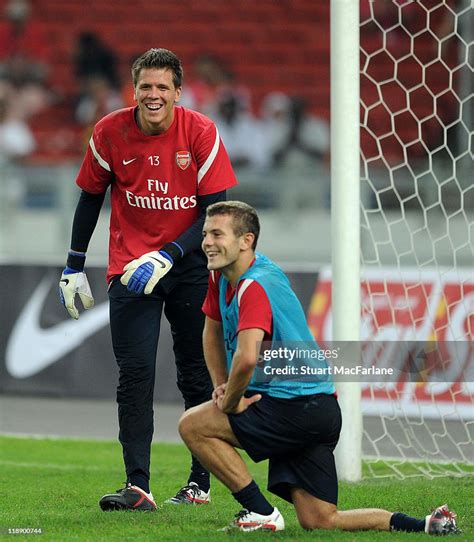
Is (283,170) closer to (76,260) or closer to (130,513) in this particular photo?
(76,260)

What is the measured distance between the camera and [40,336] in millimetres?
10602

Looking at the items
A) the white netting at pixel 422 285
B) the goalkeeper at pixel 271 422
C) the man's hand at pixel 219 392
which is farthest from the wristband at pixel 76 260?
the white netting at pixel 422 285

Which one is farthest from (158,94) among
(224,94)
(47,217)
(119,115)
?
(224,94)

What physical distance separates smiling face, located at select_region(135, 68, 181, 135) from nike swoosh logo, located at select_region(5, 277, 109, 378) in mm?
5230

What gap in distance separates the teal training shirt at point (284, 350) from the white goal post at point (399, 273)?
188 centimetres

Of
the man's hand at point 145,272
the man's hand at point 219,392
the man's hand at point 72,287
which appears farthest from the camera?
the man's hand at point 72,287

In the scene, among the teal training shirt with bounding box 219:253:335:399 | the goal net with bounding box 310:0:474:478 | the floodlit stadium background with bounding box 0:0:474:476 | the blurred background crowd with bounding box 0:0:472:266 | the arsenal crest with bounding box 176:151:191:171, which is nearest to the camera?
the teal training shirt with bounding box 219:253:335:399

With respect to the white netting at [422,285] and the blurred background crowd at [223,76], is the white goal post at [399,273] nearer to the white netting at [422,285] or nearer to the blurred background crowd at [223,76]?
the white netting at [422,285]

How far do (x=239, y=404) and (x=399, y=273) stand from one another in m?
4.60

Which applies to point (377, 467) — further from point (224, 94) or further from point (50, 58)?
point (50, 58)

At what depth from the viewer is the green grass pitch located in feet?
15.4

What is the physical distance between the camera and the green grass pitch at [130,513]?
15.4 feet

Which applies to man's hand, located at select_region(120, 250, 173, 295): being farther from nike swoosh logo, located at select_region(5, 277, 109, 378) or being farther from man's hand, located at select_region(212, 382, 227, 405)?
nike swoosh logo, located at select_region(5, 277, 109, 378)

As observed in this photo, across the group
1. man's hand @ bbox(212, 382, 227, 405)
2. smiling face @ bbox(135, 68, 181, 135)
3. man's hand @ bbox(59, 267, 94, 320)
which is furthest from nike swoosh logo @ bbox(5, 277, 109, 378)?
man's hand @ bbox(212, 382, 227, 405)
